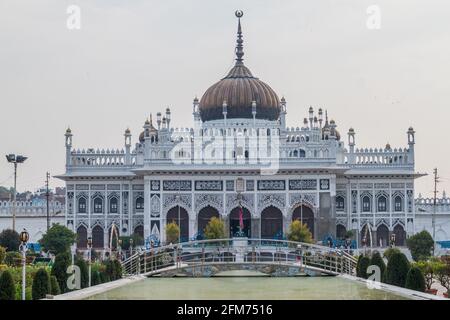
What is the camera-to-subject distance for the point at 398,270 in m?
17.0

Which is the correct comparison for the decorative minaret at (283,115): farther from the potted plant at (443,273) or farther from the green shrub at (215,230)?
the potted plant at (443,273)

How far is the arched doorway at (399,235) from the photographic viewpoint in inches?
1641

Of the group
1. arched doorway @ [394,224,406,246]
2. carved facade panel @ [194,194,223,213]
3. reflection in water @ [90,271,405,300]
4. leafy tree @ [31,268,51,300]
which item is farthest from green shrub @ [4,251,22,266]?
arched doorway @ [394,224,406,246]

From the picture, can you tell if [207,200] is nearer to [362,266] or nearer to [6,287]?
[362,266]

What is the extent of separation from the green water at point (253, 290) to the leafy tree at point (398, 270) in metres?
0.77

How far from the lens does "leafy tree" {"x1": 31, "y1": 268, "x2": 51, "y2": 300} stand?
14844mm

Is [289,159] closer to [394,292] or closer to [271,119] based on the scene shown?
[271,119]

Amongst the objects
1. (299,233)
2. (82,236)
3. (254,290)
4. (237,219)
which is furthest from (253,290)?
(82,236)

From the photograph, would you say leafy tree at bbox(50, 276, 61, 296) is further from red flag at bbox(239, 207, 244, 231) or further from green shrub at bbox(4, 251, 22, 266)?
red flag at bbox(239, 207, 244, 231)

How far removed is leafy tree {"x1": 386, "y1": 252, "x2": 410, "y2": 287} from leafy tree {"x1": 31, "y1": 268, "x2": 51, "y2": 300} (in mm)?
6031

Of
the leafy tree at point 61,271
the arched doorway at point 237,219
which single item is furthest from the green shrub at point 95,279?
the arched doorway at point 237,219

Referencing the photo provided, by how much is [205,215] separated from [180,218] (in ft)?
3.48
